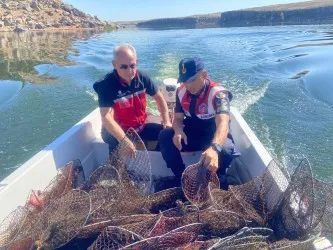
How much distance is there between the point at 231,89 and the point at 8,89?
626 cm

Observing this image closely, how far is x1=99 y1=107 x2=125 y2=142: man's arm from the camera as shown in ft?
13.8

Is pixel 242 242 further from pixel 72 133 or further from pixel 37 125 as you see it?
pixel 37 125

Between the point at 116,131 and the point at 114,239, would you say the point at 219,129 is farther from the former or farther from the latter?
the point at 114,239

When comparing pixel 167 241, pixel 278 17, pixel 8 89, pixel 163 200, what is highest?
pixel 167 241

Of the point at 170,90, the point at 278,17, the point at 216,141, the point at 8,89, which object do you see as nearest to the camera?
the point at 216,141

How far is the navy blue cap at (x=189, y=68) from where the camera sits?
377cm

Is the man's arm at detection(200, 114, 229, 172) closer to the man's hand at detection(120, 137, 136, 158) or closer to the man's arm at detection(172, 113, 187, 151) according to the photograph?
the man's arm at detection(172, 113, 187, 151)

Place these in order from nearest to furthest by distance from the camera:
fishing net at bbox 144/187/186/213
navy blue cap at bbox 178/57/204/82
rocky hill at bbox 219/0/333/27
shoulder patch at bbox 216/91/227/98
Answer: fishing net at bbox 144/187/186/213 < navy blue cap at bbox 178/57/204/82 < shoulder patch at bbox 216/91/227/98 < rocky hill at bbox 219/0/333/27

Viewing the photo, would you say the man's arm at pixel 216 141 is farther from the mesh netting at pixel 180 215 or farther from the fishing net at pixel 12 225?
the fishing net at pixel 12 225

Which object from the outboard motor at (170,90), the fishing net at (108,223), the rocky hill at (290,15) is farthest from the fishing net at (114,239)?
the rocky hill at (290,15)

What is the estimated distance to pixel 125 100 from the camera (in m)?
4.51

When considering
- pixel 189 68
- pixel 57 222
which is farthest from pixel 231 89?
pixel 57 222

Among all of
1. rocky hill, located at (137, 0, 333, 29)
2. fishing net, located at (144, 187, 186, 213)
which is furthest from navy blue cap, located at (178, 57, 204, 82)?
rocky hill, located at (137, 0, 333, 29)

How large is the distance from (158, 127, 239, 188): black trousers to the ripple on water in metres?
6.40
